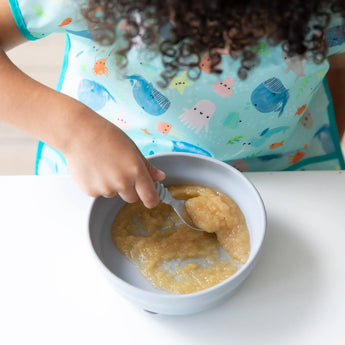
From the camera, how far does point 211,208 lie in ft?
2.10

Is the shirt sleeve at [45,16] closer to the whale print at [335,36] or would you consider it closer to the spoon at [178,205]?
the spoon at [178,205]

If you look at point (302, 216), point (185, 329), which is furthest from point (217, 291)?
point (302, 216)

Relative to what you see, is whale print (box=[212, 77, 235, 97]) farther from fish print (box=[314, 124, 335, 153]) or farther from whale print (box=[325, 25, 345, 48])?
fish print (box=[314, 124, 335, 153])

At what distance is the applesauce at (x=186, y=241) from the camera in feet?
1.97

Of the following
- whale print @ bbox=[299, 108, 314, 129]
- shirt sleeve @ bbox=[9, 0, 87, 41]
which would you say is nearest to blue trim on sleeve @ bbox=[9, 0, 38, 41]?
shirt sleeve @ bbox=[9, 0, 87, 41]

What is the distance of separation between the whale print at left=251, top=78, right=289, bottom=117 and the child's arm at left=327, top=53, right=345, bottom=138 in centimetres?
22

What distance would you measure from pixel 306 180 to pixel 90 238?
1.25ft

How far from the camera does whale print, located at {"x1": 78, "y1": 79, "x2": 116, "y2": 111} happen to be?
2.69 ft

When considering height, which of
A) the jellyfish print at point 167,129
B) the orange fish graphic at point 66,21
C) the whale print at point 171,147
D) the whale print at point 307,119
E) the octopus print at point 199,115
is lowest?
the whale print at point 307,119

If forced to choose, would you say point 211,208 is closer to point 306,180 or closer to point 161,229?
point 161,229

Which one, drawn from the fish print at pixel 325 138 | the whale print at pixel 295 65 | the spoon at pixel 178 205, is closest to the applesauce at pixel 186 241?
the spoon at pixel 178 205

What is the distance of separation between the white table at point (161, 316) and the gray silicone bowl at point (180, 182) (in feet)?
0.09

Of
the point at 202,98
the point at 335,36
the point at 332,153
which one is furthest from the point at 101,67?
the point at 332,153

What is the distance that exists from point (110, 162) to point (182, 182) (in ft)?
0.51
